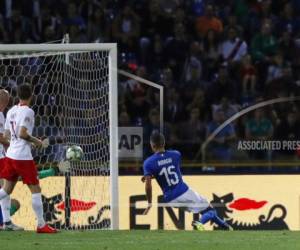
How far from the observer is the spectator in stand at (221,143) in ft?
57.7

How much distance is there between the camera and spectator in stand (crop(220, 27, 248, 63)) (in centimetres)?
2053

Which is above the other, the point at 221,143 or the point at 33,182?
the point at 221,143

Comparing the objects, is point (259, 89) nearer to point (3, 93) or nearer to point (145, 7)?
point (145, 7)

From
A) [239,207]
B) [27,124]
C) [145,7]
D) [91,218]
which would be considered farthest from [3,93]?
[145,7]

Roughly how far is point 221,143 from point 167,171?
3.26m

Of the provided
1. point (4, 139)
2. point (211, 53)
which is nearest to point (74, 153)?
point (4, 139)

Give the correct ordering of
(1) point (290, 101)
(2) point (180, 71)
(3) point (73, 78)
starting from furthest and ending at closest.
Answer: (2) point (180, 71) < (1) point (290, 101) < (3) point (73, 78)

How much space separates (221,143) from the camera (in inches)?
Answer: 703

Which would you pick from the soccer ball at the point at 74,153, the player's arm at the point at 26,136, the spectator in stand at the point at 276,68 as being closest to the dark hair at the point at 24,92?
the player's arm at the point at 26,136

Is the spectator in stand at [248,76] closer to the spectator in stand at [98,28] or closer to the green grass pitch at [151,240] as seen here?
the spectator in stand at [98,28]

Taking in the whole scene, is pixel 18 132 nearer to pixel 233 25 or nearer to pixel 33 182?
pixel 33 182

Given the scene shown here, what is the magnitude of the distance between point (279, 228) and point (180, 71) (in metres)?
4.43

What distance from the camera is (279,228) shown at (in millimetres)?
16688

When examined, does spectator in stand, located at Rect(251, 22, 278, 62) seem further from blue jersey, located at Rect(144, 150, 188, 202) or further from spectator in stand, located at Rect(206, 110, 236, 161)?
blue jersey, located at Rect(144, 150, 188, 202)
